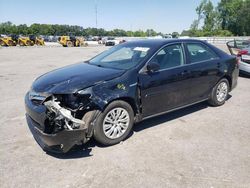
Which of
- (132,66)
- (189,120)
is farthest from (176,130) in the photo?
(132,66)

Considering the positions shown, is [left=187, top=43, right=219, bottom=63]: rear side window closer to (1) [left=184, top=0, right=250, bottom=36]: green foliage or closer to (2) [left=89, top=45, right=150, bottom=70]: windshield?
(2) [left=89, top=45, right=150, bottom=70]: windshield

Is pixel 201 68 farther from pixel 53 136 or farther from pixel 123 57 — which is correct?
pixel 53 136

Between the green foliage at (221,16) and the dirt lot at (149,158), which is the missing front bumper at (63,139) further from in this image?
the green foliage at (221,16)

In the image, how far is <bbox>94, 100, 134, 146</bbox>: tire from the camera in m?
3.65

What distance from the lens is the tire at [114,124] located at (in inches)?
144

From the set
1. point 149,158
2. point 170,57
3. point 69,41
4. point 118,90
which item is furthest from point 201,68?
point 69,41

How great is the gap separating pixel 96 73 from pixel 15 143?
1.74 metres

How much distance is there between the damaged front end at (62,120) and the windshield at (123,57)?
44.8 inches

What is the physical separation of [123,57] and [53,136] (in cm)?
220

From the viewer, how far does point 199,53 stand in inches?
203

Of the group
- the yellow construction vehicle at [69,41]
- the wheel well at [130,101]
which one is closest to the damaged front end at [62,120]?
the wheel well at [130,101]

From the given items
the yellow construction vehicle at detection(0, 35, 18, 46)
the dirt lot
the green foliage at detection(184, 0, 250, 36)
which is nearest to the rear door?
the dirt lot

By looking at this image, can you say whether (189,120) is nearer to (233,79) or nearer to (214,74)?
(214,74)

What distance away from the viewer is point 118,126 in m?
3.92
